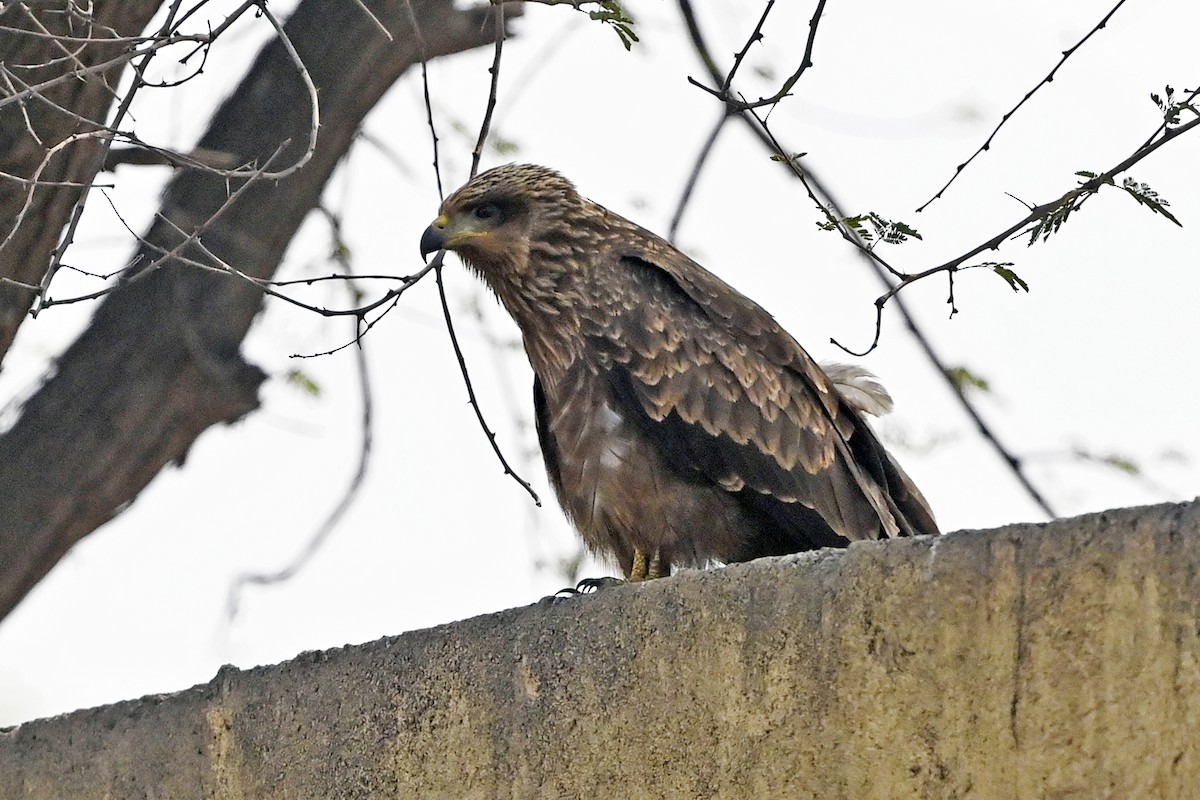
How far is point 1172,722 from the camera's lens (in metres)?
2.26

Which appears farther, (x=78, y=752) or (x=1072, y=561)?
(x=78, y=752)

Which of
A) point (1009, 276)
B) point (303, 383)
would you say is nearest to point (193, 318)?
point (303, 383)

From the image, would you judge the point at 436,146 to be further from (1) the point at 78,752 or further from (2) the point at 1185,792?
(2) the point at 1185,792

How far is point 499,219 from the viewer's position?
4773 millimetres

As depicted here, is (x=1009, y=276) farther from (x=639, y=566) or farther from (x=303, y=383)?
(x=303, y=383)

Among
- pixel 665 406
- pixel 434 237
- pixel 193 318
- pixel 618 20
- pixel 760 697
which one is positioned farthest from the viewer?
pixel 193 318

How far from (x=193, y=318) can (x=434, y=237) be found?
1.27 metres

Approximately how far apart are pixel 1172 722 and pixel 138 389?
3.98 metres

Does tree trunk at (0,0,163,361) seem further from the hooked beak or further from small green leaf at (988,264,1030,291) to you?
small green leaf at (988,264,1030,291)

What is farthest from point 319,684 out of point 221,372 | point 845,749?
point 221,372

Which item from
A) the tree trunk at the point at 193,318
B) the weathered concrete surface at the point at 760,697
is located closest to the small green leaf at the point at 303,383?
the tree trunk at the point at 193,318

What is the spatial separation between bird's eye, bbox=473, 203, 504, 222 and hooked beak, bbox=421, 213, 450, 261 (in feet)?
0.30

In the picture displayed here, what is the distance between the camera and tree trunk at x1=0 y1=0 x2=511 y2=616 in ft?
17.7

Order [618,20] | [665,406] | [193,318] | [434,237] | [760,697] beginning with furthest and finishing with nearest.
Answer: [193,318]
[434,237]
[665,406]
[618,20]
[760,697]
